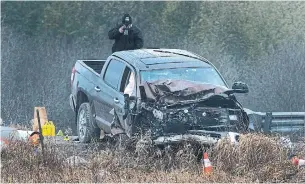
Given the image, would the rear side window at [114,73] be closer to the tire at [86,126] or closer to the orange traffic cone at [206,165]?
the tire at [86,126]

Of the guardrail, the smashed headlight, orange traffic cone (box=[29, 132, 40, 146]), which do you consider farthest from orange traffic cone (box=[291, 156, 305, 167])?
orange traffic cone (box=[29, 132, 40, 146])

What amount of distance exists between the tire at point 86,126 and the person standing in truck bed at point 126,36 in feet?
6.44

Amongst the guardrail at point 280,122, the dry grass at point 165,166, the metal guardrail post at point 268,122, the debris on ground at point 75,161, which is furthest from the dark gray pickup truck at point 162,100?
the debris on ground at point 75,161

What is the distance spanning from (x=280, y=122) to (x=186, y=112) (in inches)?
99.0

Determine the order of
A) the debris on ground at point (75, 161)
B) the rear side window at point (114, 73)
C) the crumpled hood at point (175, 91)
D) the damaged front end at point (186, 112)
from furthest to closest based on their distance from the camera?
the rear side window at point (114, 73) < the crumpled hood at point (175, 91) < the damaged front end at point (186, 112) < the debris on ground at point (75, 161)

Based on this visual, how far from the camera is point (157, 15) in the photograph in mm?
58281

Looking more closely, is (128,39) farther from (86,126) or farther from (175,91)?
(175,91)

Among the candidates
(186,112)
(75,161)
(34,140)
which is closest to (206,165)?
(186,112)

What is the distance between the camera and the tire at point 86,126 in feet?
42.7

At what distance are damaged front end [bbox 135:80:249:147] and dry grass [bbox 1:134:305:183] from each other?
0.53 metres

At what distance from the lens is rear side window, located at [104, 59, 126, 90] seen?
486 inches

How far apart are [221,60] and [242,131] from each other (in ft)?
137

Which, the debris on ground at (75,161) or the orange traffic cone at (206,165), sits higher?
the debris on ground at (75,161)

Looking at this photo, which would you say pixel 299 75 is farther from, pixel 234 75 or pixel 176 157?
pixel 176 157
